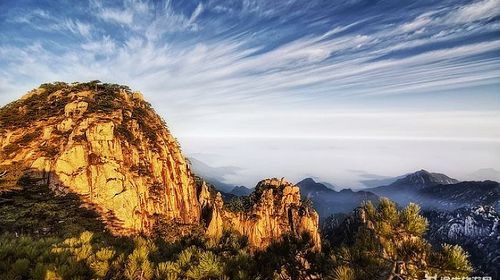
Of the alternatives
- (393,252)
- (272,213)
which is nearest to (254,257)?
(393,252)

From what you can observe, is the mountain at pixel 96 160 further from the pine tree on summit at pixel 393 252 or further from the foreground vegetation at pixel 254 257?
the pine tree on summit at pixel 393 252

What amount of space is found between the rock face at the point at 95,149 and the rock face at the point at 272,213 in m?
39.4

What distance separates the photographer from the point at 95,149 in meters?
49.9

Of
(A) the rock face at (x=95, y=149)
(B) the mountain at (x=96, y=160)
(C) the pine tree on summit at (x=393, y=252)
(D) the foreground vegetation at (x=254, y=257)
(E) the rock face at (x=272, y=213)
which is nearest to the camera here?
(C) the pine tree on summit at (x=393, y=252)

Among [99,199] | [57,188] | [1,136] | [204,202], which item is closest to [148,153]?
[99,199]

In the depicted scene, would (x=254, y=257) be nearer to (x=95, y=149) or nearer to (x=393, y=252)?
(x=393, y=252)

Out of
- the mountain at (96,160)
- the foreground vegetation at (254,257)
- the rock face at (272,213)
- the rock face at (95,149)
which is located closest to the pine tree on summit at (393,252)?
the foreground vegetation at (254,257)

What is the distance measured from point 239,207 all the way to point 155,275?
103 meters

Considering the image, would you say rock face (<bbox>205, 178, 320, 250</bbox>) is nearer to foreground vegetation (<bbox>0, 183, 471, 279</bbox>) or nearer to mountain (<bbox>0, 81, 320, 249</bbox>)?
mountain (<bbox>0, 81, 320, 249</bbox>)

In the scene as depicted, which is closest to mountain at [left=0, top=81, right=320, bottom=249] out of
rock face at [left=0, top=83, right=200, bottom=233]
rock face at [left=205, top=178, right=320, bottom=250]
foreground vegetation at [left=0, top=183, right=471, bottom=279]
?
rock face at [left=0, top=83, right=200, bottom=233]

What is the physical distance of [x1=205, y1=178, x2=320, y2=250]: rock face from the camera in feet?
344

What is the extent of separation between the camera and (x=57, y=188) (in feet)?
146

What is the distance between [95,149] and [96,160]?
1.66 m

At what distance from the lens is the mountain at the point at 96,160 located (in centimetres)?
4316
